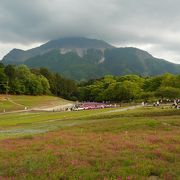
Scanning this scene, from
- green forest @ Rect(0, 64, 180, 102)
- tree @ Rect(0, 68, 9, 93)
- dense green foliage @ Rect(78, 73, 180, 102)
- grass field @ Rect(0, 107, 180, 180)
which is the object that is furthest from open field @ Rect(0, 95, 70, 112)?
grass field @ Rect(0, 107, 180, 180)

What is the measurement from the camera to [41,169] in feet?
54.4

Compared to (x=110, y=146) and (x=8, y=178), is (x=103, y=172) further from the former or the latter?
(x=110, y=146)

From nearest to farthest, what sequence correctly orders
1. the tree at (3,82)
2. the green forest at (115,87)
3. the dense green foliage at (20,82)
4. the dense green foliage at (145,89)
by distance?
the dense green foliage at (145,89) → the green forest at (115,87) → the tree at (3,82) → the dense green foliage at (20,82)

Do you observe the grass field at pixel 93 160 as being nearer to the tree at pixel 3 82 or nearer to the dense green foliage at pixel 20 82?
the tree at pixel 3 82

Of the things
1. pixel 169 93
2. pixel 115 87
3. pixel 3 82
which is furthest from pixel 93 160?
pixel 3 82

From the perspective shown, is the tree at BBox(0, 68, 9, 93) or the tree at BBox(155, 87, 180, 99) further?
the tree at BBox(0, 68, 9, 93)

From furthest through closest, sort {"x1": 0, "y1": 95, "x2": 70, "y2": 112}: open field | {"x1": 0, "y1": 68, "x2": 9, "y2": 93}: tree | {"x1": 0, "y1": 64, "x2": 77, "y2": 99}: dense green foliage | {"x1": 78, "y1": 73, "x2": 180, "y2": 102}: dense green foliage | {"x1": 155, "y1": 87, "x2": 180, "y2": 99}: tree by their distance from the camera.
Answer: {"x1": 0, "y1": 64, "x2": 77, "y2": 99}: dense green foliage < {"x1": 0, "y1": 68, "x2": 9, "y2": 93}: tree < {"x1": 78, "y1": 73, "x2": 180, "y2": 102}: dense green foliage < {"x1": 0, "y1": 95, "x2": 70, "y2": 112}: open field < {"x1": 155, "y1": 87, "x2": 180, "y2": 99}: tree

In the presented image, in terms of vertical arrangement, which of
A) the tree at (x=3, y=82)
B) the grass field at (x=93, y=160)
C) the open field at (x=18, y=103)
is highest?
the tree at (x=3, y=82)

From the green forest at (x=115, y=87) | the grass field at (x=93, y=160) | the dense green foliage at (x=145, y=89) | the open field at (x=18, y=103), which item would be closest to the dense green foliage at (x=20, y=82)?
the green forest at (x=115, y=87)

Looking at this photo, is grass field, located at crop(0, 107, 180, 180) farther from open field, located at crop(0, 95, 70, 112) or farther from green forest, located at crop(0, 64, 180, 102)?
green forest, located at crop(0, 64, 180, 102)

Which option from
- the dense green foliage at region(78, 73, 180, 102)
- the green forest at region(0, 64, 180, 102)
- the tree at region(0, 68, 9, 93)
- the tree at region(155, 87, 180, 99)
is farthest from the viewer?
the tree at region(0, 68, 9, 93)

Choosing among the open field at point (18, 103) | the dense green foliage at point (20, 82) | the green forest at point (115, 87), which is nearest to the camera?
the open field at point (18, 103)

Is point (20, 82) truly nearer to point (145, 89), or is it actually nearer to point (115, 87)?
point (115, 87)

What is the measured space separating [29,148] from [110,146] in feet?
18.5
